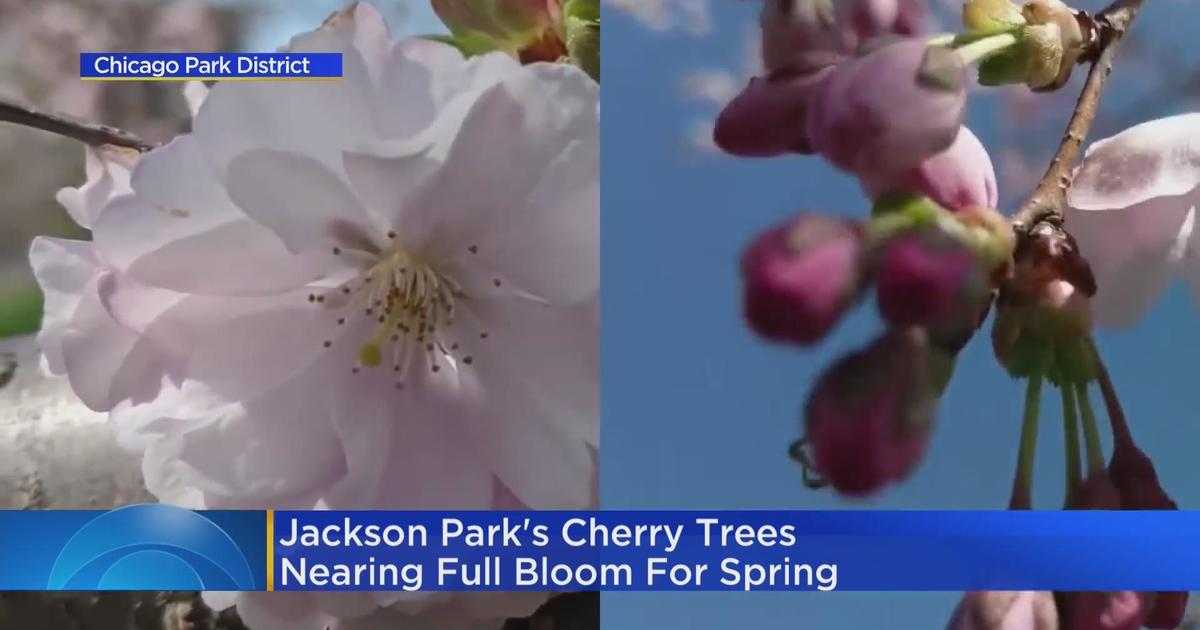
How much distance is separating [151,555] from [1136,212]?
74cm

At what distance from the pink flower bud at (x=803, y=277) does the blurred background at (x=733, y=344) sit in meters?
0.02

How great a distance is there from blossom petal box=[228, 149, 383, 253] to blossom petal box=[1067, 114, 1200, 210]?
19.5 inches

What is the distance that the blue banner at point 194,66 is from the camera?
0.71 m

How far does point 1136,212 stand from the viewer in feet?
2.35

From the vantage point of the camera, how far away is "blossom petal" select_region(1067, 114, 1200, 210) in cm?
71

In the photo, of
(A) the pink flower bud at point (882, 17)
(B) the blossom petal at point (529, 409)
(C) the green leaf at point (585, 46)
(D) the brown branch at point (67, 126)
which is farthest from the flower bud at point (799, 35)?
(D) the brown branch at point (67, 126)

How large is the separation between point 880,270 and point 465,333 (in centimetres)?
28

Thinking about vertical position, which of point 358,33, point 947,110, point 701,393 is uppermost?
point 358,33

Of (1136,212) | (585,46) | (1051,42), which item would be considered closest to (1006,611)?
(1136,212)

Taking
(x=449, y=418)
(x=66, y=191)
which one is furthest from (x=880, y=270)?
(x=66, y=191)

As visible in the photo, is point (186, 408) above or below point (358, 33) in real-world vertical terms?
below

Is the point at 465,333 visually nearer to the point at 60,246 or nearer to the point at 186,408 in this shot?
the point at 186,408

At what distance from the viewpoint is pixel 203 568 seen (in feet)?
2.46

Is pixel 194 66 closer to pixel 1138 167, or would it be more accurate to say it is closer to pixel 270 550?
pixel 270 550
